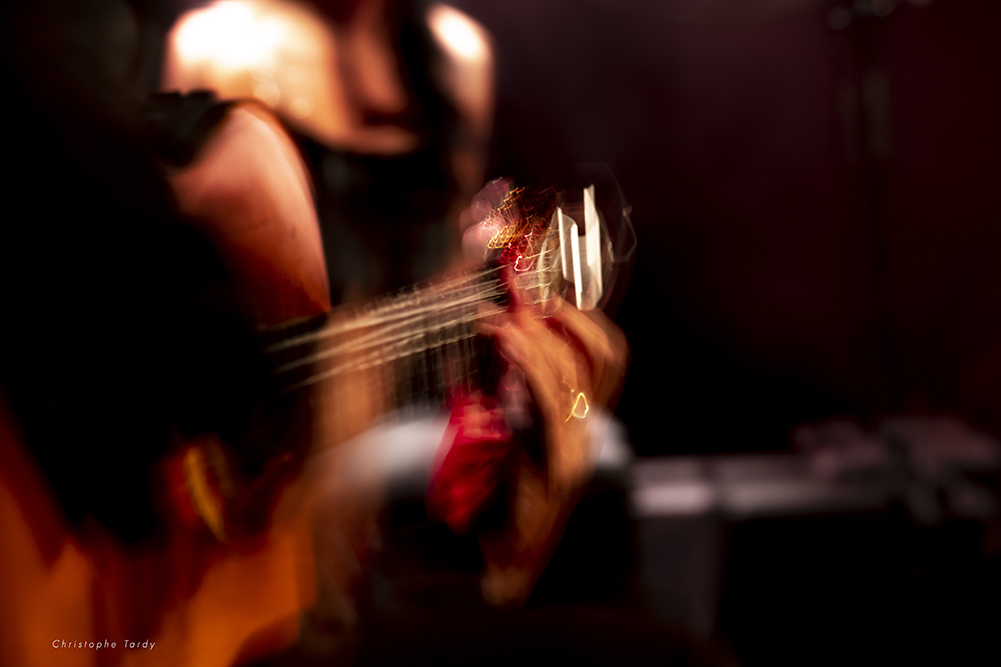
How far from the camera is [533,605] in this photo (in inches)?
28.8

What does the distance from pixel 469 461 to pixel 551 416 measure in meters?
0.11

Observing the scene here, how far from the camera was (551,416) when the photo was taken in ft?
2.39

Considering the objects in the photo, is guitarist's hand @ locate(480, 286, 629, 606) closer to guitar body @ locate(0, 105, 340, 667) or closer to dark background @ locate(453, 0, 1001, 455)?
dark background @ locate(453, 0, 1001, 455)

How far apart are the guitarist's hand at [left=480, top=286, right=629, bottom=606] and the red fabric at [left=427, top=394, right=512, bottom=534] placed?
30 millimetres

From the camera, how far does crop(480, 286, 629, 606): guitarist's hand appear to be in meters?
0.72

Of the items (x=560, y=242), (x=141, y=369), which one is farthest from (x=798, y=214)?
(x=141, y=369)

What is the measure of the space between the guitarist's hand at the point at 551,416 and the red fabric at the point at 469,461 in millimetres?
30

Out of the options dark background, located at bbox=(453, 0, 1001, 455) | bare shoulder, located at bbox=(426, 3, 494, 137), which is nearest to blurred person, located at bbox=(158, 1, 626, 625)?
bare shoulder, located at bbox=(426, 3, 494, 137)

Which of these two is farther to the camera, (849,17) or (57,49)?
(57,49)

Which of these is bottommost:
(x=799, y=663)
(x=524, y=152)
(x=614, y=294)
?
(x=799, y=663)

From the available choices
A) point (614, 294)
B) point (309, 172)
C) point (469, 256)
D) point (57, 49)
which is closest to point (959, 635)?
point (614, 294)

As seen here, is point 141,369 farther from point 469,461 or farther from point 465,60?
point 465,60

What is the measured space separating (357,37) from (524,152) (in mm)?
258

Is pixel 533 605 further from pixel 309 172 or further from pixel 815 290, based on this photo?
pixel 309 172
